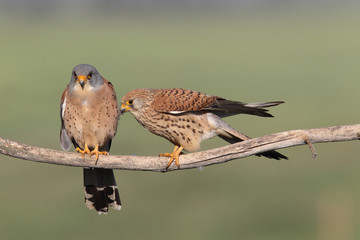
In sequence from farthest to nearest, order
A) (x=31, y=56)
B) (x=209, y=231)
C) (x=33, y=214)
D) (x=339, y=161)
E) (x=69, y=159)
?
(x=31, y=56), (x=339, y=161), (x=33, y=214), (x=209, y=231), (x=69, y=159)

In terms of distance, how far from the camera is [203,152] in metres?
5.51

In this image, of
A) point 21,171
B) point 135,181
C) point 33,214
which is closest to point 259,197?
point 135,181

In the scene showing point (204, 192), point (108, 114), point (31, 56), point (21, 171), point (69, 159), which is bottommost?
point (69, 159)

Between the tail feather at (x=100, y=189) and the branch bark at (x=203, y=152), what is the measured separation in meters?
0.71

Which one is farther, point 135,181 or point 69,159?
point 135,181

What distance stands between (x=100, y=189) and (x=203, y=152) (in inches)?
56.3

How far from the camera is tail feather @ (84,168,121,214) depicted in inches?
258

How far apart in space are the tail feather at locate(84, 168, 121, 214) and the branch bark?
2.32 feet

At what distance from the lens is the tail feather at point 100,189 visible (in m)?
6.55

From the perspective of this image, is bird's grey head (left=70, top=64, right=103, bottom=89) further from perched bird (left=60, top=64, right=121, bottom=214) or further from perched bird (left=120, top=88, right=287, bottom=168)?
perched bird (left=120, top=88, right=287, bottom=168)

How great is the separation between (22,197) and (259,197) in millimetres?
6033

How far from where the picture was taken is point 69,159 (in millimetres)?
5645

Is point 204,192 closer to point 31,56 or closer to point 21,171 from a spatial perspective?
point 21,171

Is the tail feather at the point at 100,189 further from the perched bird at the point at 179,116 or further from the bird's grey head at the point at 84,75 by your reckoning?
the bird's grey head at the point at 84,75
